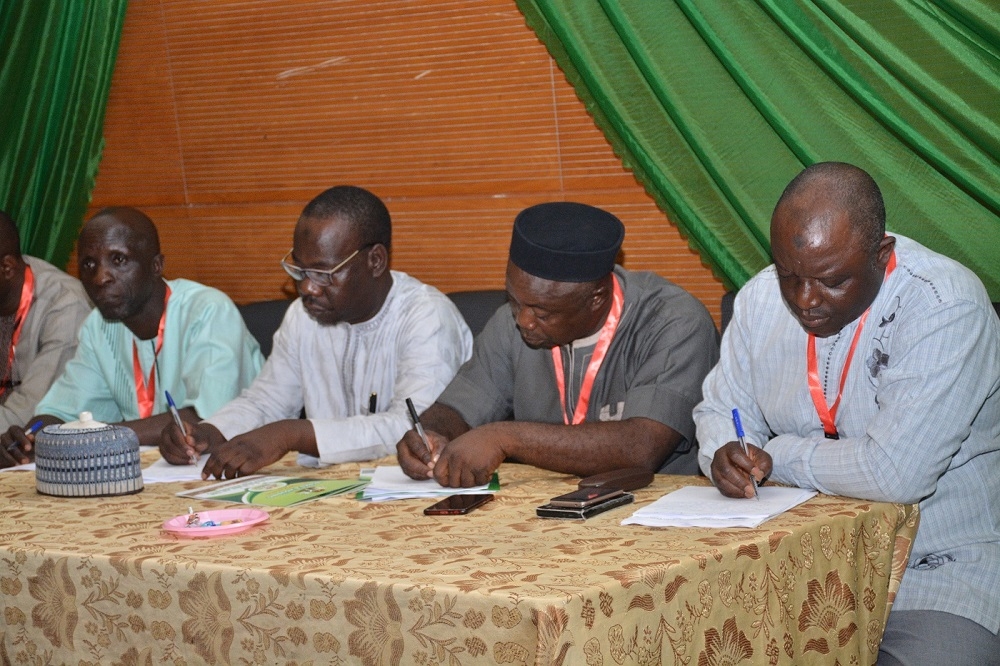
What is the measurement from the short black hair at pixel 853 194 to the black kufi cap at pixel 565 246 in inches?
26.8

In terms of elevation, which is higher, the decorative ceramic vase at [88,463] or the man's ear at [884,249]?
the man's ear at [884,249]

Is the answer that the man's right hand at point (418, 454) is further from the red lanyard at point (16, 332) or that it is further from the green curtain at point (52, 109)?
the green curtain at point (52, 109)

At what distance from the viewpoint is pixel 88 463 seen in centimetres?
312

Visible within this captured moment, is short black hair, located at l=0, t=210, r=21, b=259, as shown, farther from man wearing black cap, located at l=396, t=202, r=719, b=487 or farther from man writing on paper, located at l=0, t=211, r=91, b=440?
man wearing black cap, located at l=396, t=202, r=719, b=487

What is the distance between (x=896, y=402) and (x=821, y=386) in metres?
0.27

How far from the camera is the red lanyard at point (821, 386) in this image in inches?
112

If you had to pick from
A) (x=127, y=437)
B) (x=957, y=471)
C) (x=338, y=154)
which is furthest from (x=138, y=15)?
(x=957, y=471)

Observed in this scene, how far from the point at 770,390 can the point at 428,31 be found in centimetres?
243

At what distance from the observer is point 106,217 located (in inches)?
178

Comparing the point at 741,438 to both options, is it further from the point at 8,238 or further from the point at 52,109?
the point at 52,109

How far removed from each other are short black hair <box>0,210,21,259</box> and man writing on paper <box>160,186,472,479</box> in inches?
57.6

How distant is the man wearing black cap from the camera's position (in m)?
3.17

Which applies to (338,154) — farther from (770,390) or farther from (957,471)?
(957,471)

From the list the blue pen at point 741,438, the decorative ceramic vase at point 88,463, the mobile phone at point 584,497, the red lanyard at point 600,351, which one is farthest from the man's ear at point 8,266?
the blue pen at point 741,438
